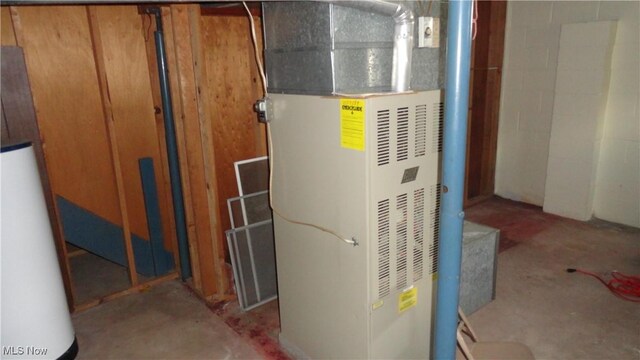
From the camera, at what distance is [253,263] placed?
8.47ft

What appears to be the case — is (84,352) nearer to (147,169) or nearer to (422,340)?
(147,169)

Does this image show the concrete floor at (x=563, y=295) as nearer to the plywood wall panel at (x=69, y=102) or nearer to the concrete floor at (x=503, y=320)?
the concrete floor at (x=503, y=320)

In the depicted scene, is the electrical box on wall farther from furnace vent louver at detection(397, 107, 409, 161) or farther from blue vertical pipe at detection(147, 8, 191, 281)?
blue vertical pipe at detection(147, 8, 191, 281)

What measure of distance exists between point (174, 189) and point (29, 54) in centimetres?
105

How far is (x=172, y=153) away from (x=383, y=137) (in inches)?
63.1

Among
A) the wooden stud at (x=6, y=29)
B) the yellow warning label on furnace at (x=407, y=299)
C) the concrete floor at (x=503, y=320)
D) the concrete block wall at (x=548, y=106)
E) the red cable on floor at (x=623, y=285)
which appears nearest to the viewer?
the yellow warning label on furnace at (x=407, y=299)

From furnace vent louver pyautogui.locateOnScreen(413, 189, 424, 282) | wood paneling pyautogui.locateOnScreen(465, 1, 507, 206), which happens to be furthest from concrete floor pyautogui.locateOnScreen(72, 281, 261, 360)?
wood paneling pyautogui.locateOnScreen(465, 1, 507, 206)

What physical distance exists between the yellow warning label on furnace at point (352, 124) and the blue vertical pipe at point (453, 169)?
1.01ft

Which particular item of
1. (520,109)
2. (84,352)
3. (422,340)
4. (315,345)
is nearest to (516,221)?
(520,109)

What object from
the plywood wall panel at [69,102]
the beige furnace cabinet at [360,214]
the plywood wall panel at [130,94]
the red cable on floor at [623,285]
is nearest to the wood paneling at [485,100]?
the red cable on floor at [623,285]

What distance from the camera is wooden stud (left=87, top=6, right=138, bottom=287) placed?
2398mm

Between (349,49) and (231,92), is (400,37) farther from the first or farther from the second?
(231,92)

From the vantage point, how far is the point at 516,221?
396 centimetres

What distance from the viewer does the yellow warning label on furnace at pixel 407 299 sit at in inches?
70.8
